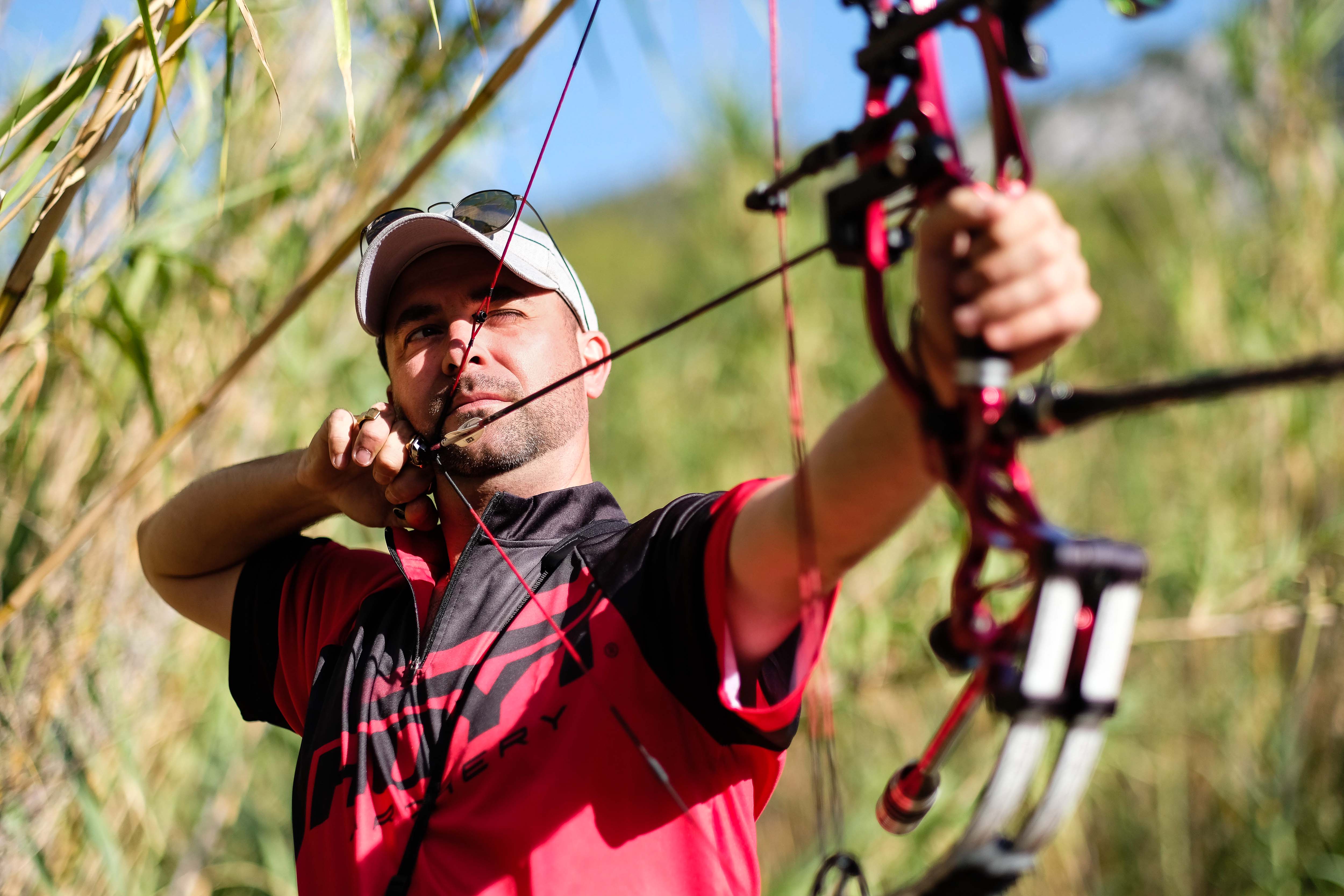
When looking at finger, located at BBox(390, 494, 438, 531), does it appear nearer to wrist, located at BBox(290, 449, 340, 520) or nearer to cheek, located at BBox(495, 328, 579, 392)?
wrist, located at BBox(290, 449, 340, 520)

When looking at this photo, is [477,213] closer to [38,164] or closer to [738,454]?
[38,164]

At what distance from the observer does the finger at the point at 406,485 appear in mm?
1415

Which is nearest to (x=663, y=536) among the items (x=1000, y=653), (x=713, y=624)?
(x=713, y=624)

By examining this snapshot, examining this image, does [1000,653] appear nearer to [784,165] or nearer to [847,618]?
[847,618]

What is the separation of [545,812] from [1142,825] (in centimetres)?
349

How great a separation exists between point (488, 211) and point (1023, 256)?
89 centimetres

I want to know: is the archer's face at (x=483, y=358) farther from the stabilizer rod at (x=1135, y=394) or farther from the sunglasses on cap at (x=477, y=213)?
the stabilizer rod at (x=1135, y=394)

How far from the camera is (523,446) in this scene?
134 cm

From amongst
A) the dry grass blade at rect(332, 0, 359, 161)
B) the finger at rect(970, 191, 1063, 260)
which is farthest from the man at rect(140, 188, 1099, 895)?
the dry grass blade at rect(332, 0, 359, 161)

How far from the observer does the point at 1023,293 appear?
71cm

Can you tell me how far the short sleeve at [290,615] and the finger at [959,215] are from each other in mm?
952

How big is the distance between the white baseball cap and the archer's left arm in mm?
600

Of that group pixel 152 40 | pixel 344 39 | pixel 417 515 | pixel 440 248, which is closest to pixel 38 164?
pixel 152 40

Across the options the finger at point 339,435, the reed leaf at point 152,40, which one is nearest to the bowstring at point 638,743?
the finger at point 339,435
